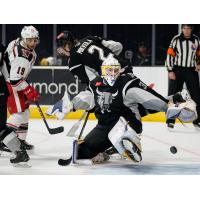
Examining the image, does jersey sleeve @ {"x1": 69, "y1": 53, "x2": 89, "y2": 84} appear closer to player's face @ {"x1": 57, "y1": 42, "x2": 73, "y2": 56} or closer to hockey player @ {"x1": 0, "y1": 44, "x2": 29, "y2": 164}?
player's face @ {"x1": 57, "y1": 42, "x2": 73, "y2": 56}

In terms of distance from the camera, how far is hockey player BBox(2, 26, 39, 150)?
518cm

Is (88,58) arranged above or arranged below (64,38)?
below

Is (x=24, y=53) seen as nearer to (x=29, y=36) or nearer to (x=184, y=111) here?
(x=29, y=36)

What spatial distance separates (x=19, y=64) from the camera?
17.0 feet

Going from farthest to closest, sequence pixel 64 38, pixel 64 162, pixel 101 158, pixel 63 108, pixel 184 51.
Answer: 1. pixel 184 51
2. pixel 64 38
3. pixel 101 158
4. pixel 64 162
5. pixel 63 108

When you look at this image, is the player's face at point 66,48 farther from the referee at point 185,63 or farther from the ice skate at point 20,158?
the referee at point 185,63

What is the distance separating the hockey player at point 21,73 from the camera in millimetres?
5180

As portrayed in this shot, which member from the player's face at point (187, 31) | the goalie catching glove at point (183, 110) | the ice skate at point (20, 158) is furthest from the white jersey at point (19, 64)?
the player's face at point (187, 31)

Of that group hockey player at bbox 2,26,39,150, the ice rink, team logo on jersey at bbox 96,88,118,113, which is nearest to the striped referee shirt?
the ice rink

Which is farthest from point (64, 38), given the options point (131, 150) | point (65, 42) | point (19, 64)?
point (131, 150)

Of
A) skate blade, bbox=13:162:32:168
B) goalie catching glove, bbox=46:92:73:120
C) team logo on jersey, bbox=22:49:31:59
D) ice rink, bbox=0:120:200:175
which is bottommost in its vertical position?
ice rink, bbox=0:120:200:175

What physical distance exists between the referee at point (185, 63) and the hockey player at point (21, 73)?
210 centimetres

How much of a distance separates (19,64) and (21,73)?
0.22 ft

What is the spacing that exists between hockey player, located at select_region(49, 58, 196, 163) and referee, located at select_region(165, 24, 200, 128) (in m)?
2.32
